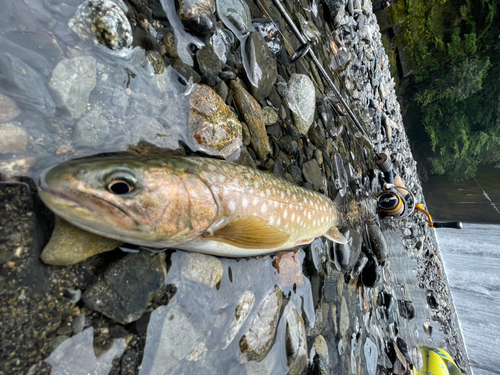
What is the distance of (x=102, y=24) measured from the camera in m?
1.52

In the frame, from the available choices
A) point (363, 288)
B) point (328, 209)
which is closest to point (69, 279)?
point (328, 209)

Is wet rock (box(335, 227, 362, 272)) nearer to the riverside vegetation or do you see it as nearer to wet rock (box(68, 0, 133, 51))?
wet rock (box(68, 0, 133, 51))

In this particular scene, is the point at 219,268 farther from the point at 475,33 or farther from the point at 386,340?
the point at 475,33

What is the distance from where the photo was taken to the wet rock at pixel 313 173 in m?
3.13

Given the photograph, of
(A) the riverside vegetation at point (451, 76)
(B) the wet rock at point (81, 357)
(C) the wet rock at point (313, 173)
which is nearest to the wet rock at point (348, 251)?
(C) the wet rock at point (313, 173)

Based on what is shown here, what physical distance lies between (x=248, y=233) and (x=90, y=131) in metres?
1.18

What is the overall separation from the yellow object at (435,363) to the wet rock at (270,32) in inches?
262

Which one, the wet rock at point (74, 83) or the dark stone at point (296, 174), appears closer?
the wet rock at point (74, 83)

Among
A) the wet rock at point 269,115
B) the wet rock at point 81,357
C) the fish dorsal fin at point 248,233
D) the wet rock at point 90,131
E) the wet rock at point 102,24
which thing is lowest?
the wet rock at point 81,357

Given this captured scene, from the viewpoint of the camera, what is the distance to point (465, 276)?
11055mm

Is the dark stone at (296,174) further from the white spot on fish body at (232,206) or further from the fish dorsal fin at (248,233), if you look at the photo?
the white spot on fish body at (232,206)

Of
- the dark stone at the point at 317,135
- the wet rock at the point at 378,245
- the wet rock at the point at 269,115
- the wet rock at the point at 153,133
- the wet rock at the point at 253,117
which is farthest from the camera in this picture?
the wet rock at the point at 378,245

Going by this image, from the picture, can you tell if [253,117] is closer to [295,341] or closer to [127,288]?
[127,288]

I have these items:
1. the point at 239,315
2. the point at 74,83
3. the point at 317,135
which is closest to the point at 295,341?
the point at 239,315
